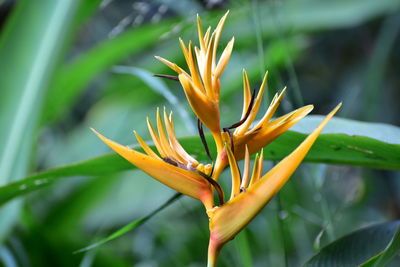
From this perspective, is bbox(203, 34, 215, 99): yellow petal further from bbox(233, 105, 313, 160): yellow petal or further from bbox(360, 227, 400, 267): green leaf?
bbox(360, 227, 400, 267): green leaf

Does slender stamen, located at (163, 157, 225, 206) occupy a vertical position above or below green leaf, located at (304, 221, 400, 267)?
above

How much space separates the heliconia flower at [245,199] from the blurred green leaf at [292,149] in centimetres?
15

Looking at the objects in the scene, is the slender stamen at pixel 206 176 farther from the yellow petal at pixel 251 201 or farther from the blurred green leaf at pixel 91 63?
the blurred green leaf at pixel 91 63

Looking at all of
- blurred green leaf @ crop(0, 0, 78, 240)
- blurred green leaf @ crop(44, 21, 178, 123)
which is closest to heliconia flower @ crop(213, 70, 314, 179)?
blurred green leaf @ crop(0, 0, 78, 240)

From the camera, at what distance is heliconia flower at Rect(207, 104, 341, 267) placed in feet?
1.14

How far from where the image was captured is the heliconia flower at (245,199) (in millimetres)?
347

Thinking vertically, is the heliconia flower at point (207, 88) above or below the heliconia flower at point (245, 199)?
above

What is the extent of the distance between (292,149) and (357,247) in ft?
0.36

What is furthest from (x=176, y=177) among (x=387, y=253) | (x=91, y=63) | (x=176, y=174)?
(x=91, y=63)

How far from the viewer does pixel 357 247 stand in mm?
513

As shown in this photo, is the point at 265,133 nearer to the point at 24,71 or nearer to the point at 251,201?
the point at 251,201

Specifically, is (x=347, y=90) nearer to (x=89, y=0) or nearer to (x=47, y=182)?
(x=89, y=0)

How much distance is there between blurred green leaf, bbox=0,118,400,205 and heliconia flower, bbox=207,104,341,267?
0.49 ft

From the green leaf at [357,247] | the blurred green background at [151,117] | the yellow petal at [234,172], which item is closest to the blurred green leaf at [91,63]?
the blurred green background at [151,117]
